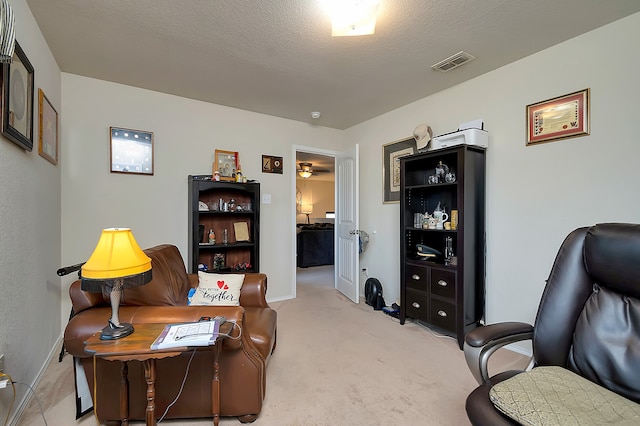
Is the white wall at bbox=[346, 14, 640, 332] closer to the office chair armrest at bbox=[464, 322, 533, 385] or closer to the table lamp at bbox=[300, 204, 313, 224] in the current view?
the office chair armrest at bbox=[464, 322, 533, 385]

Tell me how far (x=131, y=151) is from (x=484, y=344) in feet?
11.0

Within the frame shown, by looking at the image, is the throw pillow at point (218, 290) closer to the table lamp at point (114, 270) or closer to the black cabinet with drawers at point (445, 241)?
the table lamp at point (114, 270)

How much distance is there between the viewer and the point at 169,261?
6.88ft

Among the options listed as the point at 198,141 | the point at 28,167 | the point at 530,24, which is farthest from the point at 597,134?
the point at 28,167

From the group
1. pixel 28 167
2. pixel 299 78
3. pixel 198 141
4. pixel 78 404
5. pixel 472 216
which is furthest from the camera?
pixel 198 141

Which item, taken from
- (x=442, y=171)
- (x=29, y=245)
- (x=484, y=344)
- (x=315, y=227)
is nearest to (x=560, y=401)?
(x=484, y=344)

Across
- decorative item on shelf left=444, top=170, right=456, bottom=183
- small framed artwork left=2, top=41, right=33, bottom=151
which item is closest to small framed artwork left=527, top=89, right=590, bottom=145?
decorative item on shelf left=444, top=170, right=456, bottom=183

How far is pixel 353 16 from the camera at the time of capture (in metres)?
1.76

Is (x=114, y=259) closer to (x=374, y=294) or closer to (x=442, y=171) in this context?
(x=442, y=171)

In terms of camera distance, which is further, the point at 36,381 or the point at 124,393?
the point at 36,381

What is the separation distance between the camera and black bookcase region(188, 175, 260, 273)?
10.0ft

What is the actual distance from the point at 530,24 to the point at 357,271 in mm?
2831

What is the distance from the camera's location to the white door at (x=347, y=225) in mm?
3717

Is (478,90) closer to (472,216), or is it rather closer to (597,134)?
(597,134)
